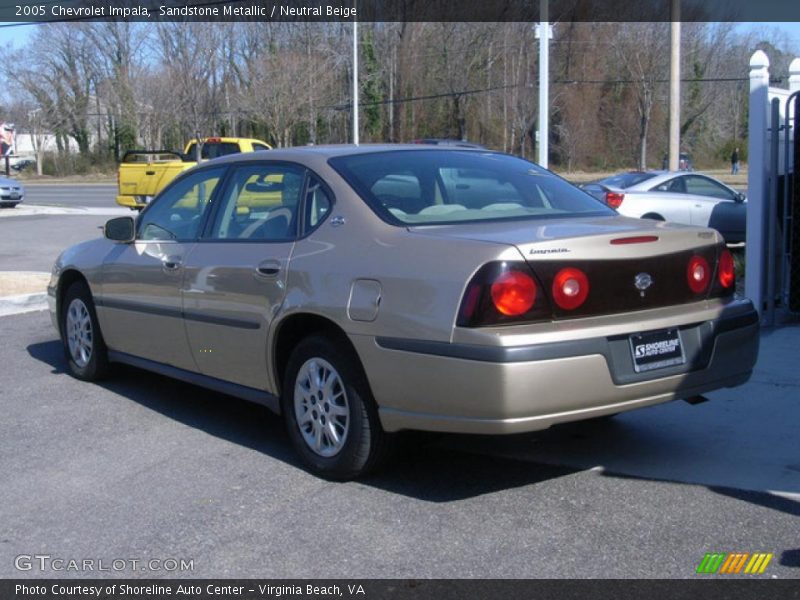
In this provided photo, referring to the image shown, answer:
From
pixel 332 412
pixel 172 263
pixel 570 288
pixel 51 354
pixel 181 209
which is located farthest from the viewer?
pixel 51 354

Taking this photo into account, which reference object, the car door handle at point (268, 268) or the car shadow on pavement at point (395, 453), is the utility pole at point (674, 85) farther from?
the car door handle at point (268, 268)

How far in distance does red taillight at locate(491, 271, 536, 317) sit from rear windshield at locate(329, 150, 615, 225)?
2.52 ft

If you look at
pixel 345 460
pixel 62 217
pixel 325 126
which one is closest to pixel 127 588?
pixel 345 460

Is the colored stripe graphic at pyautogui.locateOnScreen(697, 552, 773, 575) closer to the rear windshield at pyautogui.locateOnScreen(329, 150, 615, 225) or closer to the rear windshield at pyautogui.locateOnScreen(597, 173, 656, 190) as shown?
the rear windshield at pyautogui.locateOnScreen(329, 150, 615, 225)

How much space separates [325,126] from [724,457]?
50168 mm

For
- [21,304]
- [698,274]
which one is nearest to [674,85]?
[21,304]

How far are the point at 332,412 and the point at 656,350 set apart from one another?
162 cm

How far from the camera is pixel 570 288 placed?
14.4 feet

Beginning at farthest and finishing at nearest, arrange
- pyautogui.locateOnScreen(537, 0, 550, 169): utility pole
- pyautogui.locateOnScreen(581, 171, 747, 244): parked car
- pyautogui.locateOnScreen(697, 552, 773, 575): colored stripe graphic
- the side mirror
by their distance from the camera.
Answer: pyautogui.locateOnScreen(537, 0, 550, 169): utility pole, pyautogui.locateOnScreen(581, 171, 747, 244): parked car, the side mirror, pyautogui.locateOnScreen(697, 552, 773, 575): colored stripe graphic

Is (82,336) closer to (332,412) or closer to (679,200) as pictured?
(332,412)

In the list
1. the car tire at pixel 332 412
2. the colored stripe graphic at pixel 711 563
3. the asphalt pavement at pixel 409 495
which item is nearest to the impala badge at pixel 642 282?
the asphalt pavement at pixel 409 495

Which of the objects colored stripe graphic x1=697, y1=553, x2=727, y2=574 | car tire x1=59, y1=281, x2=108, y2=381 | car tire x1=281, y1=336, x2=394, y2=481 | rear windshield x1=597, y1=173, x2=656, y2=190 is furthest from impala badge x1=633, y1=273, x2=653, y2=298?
rear windshield x1=597, y1=173, x2=656, y2=190

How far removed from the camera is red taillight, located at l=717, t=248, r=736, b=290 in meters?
5.04

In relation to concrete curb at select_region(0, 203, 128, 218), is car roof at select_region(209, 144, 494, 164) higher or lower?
higher
